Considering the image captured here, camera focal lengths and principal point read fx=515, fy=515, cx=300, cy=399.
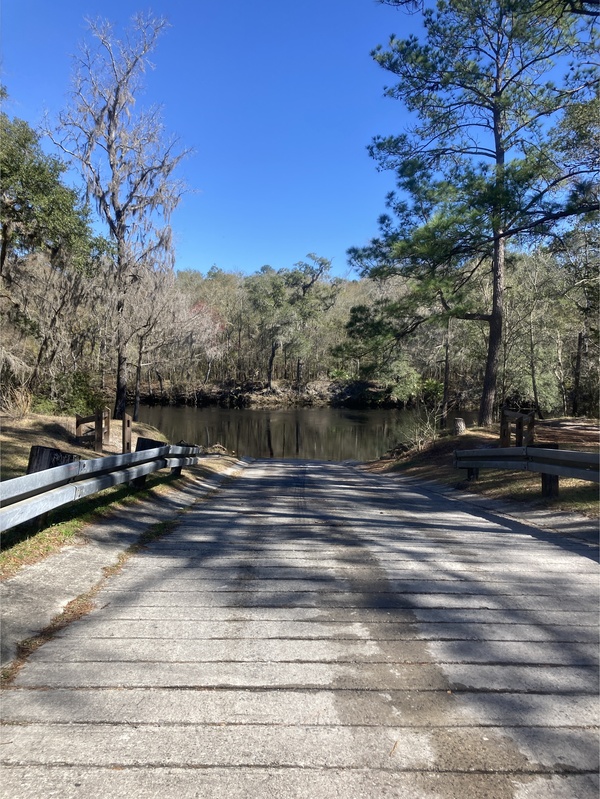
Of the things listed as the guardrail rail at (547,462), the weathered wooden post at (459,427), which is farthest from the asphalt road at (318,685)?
the weathered wooden post at (459,427)

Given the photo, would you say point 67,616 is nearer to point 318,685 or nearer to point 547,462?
point 318,685

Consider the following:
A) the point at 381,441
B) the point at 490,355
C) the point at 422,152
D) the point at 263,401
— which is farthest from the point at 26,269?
the point at 263,401

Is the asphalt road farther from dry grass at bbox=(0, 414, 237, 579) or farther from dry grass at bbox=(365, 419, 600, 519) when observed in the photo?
dry grass at bbox=(365, 419, 600, 519)

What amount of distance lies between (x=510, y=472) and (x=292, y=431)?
29120 mm

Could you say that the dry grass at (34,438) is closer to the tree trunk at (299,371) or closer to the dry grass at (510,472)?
the dry grass at (510,472)

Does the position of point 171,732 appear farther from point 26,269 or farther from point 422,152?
point 26,269

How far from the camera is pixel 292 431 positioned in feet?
126

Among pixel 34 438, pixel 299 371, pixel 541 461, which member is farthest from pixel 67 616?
pixel 299 371

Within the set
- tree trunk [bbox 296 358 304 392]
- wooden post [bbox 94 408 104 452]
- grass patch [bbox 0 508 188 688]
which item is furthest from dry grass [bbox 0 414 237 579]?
tree trunk [bbox 296 358 304 392]

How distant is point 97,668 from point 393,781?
148cm

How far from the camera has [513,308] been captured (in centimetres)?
2791

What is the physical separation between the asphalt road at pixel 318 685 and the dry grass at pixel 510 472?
2.83 metres

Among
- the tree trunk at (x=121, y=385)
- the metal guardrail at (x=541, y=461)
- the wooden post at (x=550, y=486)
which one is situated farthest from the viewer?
the tree trunk at (x=121, y=385)

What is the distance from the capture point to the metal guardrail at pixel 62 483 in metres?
3.62
